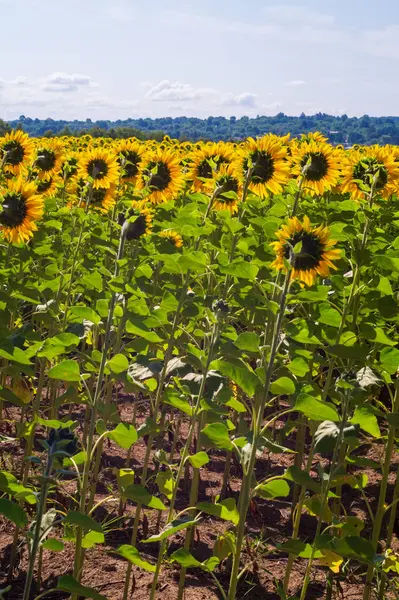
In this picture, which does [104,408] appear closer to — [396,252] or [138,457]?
[396,252]

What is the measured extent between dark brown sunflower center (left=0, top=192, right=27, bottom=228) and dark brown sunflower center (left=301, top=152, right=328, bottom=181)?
5.21 feet

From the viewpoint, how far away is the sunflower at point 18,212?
393 cm

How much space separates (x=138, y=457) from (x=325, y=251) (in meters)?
3.09

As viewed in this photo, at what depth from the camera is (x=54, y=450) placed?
216 cm

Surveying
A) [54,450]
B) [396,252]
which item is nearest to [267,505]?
[396,252]

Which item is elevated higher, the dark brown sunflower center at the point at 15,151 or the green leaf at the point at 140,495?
the dark brown sunflower center at the point at 15,151

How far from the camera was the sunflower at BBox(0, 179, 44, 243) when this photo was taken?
155 inches

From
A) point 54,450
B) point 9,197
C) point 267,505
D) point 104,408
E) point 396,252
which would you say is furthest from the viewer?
point 267,505

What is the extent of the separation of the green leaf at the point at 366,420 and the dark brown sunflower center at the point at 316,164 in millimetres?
1735

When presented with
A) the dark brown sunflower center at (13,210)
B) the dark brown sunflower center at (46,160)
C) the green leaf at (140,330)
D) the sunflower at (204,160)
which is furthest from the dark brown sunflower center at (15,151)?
the green leaf at (140,330)

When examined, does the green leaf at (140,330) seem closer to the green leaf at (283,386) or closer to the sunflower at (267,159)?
the green leaf at (283,386)

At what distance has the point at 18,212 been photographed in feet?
12.9

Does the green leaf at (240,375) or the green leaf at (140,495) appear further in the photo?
the green leaf at (140,495)

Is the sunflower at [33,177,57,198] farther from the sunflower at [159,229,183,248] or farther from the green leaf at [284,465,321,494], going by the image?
the green leaf at [284,465,321,494]
